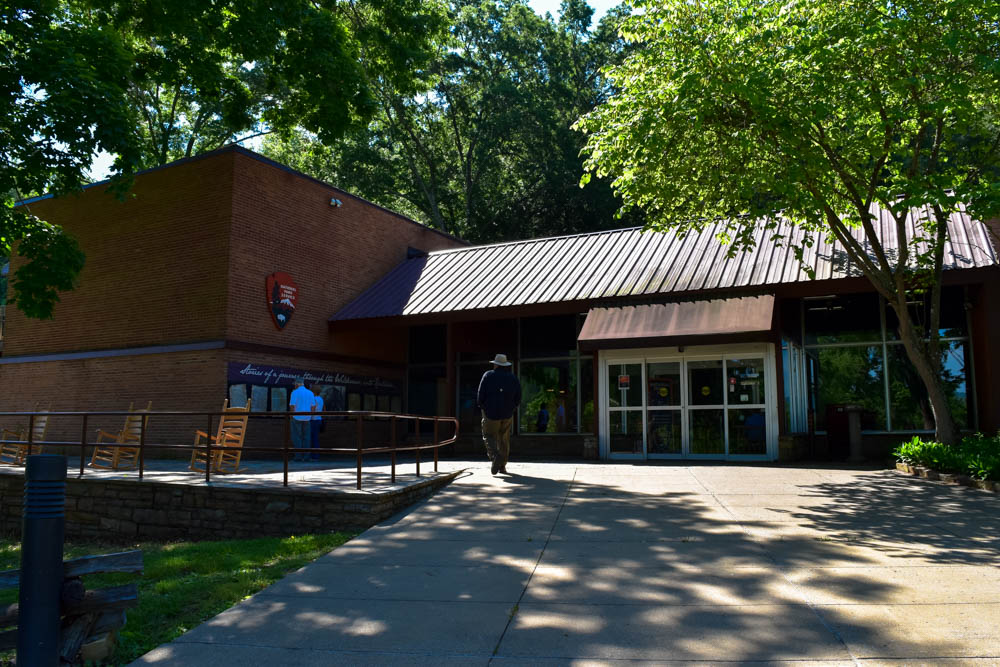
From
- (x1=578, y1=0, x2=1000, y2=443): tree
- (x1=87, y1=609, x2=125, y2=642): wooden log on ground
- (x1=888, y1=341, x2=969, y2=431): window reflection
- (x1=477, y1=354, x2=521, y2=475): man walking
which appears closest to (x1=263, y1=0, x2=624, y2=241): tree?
(x1=888, y1=341, x2=969, y2=431): window reflection

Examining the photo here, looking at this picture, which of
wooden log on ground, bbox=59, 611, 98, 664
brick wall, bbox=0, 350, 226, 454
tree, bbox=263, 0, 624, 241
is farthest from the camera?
tree, bbox=263, 0, 624, 241

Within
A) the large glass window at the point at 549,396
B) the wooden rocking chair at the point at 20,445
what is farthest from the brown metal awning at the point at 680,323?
the wooden rocking chair at the point at 20,445

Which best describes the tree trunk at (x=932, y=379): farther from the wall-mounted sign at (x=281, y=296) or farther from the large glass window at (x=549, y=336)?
the wall-mounted sign at (x=281, y=296)

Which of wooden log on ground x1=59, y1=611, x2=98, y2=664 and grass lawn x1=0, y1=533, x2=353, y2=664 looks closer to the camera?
wooden log on ground x1=59, y1=611, x2=98, y2=664

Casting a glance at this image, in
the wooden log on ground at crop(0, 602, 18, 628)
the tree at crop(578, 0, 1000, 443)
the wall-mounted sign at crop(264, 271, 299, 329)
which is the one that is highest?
the tree at crop(578, 0, 1000, 443)

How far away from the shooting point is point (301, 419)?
51.8 feet

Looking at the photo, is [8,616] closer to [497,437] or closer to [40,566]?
[40,566]

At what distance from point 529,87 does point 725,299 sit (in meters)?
24.3

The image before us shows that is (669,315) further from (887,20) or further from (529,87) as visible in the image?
(529,87)

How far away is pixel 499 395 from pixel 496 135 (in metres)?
25.9

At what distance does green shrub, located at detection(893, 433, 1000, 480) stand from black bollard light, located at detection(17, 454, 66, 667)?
10.8 metres

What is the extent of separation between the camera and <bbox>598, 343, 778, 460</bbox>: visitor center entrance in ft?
51.5

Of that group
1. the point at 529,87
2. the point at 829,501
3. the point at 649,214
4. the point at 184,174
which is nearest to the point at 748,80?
the point at 649,214

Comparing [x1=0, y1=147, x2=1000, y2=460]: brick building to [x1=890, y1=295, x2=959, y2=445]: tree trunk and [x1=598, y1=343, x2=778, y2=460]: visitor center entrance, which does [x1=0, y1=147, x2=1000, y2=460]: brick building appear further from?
[x1=890, y1=295, x2=959, y2=445]: tree trunk
